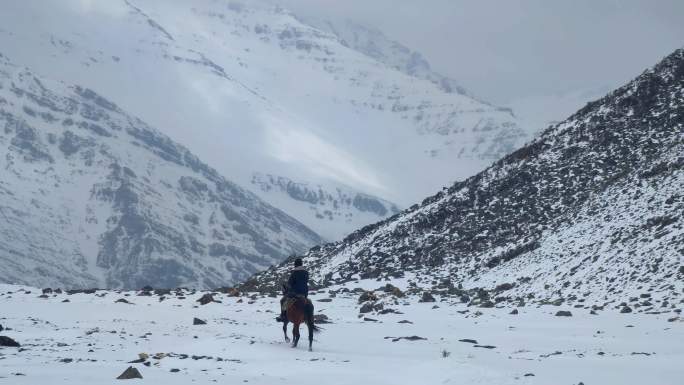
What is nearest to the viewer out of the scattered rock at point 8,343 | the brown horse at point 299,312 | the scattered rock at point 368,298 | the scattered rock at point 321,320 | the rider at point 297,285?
the scattered rock at point 8,343

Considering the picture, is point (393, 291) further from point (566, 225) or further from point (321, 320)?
point (321, 320)

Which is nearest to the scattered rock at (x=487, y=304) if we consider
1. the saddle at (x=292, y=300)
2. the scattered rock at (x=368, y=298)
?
the scattered rock at (x=368, y=298)

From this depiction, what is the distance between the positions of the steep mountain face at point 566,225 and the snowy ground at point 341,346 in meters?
5.33

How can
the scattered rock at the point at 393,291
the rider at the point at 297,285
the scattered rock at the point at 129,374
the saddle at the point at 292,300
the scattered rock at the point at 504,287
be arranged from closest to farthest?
the scattered rock at the point at 129,374
the saddle at the point at 292,300
the rider at the point at 297,285
the scattered rock at the point at 393,291
the scattered rock at the point at 504,287

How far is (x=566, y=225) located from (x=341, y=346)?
94.8 ft

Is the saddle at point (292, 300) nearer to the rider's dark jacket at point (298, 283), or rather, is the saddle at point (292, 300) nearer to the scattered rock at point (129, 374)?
the rider's dark jacket at point (298, 283)

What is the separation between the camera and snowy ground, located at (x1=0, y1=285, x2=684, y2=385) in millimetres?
18359

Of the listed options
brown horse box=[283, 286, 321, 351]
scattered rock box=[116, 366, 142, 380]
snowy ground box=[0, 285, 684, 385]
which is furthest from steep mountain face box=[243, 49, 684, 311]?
scattered rock box=[116, 366, 142, 380]

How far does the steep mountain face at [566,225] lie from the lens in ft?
135

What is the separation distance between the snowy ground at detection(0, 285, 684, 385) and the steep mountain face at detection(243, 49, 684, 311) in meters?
5.33

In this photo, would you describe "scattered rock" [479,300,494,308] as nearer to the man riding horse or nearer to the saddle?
the man riding horse

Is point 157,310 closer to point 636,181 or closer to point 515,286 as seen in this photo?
point 515,286

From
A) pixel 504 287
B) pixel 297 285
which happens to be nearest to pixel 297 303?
pixel 297 285

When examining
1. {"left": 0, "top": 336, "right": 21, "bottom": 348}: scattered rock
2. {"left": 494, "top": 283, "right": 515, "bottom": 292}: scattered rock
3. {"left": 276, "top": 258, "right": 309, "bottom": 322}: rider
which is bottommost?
{"left": 0, "top": 336, "right": 21, "bottom": 348}: scattered rock
